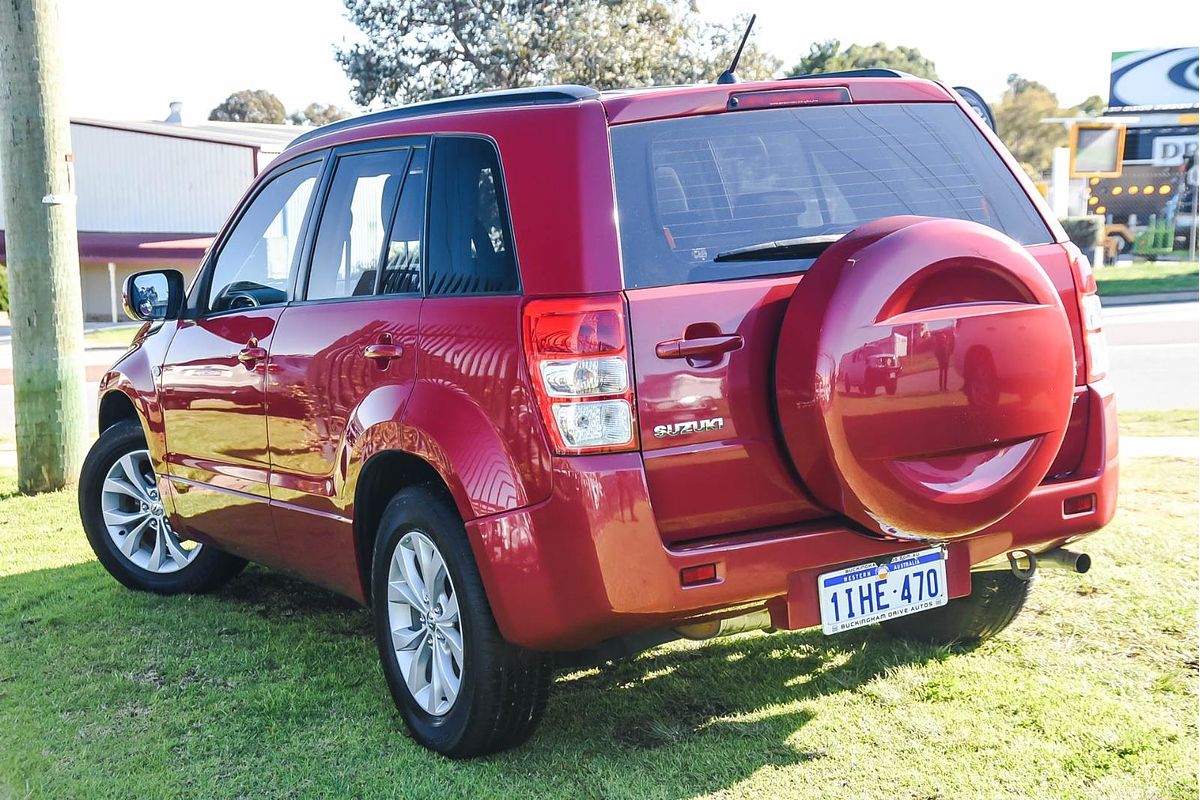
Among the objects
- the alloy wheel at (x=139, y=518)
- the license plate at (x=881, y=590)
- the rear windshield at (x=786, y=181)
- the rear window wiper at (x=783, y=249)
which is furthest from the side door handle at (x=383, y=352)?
the alloy wheel at (x=139, y=518)

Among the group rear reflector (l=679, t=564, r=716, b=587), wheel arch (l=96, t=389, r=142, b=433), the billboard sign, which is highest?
the billboard sign

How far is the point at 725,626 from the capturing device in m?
3.32

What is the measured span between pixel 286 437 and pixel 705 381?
5.80 feet

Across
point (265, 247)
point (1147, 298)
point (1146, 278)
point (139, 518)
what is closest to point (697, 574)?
point (265, 247)

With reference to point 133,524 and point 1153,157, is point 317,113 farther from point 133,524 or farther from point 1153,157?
point 133,524

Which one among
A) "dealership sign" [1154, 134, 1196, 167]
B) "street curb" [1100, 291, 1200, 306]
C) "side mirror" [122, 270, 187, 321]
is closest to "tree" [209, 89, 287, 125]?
"dealership sign" [1154, 134, 1196, 167]

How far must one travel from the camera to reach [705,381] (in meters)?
3.10

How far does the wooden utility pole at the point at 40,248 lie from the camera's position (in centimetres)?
757

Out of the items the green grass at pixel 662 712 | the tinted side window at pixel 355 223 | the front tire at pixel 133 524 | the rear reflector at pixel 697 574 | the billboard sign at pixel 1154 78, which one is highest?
the billboard sign at pixel 1154 78

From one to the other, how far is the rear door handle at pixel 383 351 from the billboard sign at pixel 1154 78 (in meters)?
43.3

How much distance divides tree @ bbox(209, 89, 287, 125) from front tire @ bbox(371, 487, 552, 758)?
8061 centimetres

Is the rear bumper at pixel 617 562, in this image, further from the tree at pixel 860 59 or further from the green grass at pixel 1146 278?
the tree at pixel 860 59

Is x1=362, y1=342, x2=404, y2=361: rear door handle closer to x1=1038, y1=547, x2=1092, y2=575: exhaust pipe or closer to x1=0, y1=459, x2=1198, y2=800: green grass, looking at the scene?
x1=0, y1=459, x2=1198, y2=800: green grass

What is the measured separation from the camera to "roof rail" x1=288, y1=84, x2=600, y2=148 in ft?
11.1
